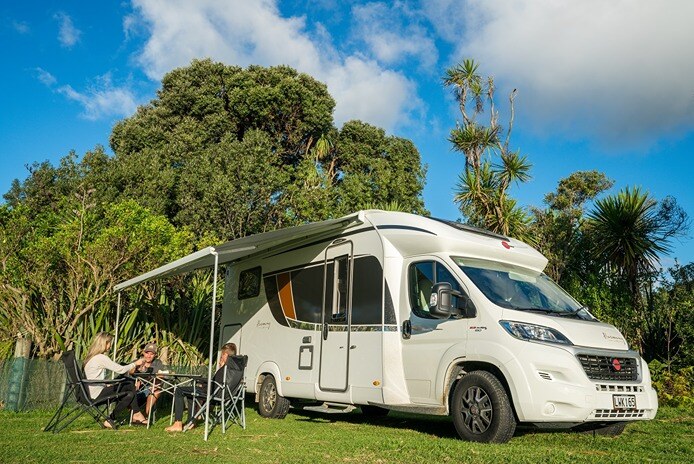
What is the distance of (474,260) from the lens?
7.45 meters

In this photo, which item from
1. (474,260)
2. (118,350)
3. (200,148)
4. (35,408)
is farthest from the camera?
(200,148)

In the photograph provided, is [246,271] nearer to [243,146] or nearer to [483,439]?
[483,439]

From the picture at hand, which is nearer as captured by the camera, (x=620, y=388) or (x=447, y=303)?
(x=620, y=388)

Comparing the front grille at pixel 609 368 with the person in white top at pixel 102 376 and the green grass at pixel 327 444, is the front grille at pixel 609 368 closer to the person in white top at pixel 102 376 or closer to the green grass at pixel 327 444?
the green grass at pixel 327 444

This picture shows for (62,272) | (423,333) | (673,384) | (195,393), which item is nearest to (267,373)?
(195,393)

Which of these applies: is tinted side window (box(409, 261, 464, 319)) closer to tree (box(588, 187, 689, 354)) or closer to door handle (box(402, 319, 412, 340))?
door handle (box(402, 319, 412, 340))

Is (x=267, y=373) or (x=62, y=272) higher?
(x=62, y=272)

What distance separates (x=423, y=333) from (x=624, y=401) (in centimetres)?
215

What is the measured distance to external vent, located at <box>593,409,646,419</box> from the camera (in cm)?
604

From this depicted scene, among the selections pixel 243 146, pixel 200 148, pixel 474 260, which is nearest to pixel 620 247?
pixel 474 260

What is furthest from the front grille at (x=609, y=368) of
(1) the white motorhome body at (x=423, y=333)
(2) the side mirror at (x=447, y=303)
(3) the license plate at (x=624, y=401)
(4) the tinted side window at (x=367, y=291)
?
(4) the tinted side window at (x=367, y=291)

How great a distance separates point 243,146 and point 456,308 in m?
18.3

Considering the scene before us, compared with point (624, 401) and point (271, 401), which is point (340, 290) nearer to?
point (271, 401)

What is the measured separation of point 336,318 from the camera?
8.39 meters
